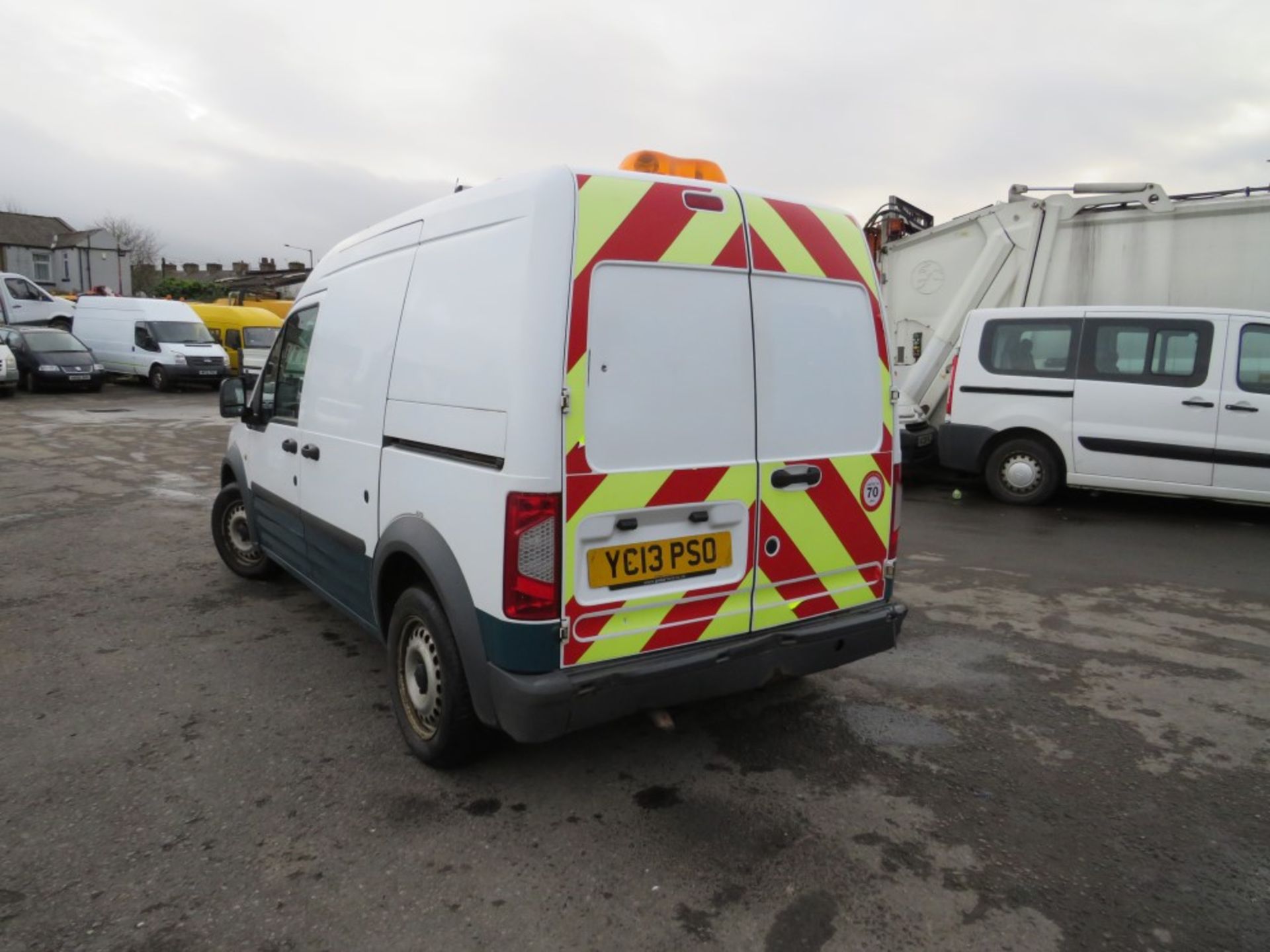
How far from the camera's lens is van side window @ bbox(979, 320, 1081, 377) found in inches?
316

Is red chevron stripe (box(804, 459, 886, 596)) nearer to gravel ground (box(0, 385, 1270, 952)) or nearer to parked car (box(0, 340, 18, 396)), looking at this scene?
gravel ground (box(0, 385, 1270, 952))

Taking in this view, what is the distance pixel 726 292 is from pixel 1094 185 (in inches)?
322

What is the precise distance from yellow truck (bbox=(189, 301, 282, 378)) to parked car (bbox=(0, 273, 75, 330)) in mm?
3432

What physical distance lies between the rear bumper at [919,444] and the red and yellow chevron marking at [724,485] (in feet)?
19.3

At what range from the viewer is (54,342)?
66.3 feet

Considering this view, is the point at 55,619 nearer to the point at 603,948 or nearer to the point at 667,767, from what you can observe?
the point at 667,767

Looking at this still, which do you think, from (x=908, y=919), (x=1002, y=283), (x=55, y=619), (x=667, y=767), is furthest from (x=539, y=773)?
(x=1002, y=283)

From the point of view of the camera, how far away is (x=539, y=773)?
328 cm

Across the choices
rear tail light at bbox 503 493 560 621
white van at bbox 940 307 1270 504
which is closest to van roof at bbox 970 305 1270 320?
white van at bbox 940 307 1270 504

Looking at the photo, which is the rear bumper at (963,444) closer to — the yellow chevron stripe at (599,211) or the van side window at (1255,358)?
the van side window at (1255,358)

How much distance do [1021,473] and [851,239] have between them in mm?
5750

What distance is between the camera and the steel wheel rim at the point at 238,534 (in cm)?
562

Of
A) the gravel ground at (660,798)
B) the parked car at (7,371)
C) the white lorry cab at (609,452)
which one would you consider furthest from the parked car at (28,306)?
the white lorry cab at (609,452)

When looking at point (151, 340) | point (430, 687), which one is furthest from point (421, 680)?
point (151, 340)
